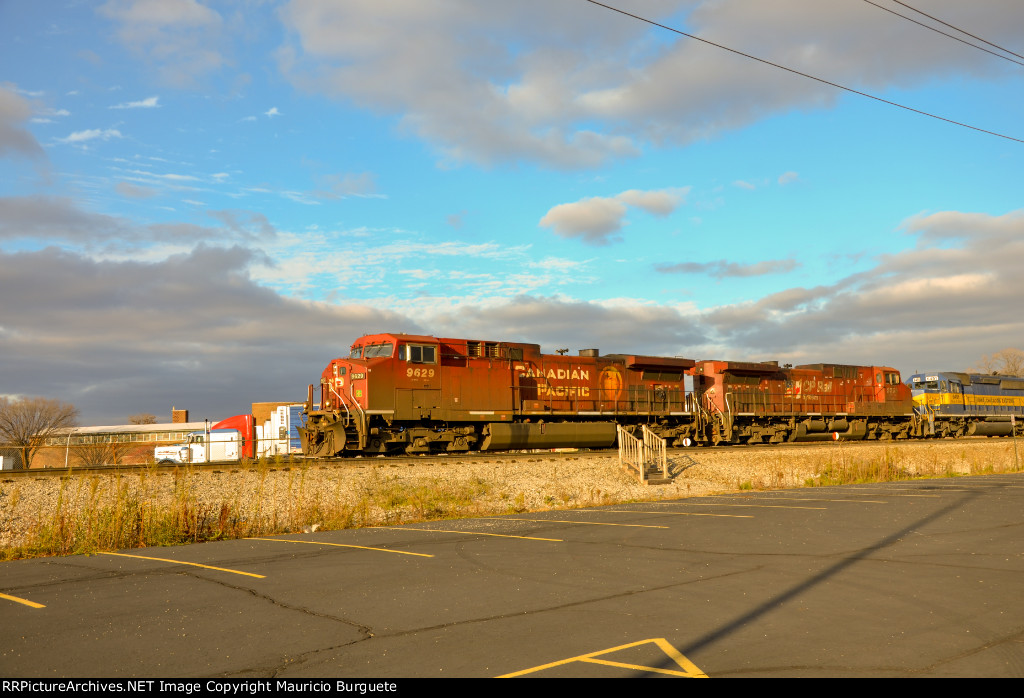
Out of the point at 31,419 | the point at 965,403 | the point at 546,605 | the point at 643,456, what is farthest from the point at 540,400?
the point at 31,419

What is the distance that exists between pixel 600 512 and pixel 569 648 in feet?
35.8

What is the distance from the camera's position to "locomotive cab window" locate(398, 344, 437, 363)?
25656 millimetres

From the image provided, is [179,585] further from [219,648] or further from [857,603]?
[857,603]

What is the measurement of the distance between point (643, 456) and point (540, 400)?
6272 mm

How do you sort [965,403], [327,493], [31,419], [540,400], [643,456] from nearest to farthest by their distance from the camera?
[327,493] → [643,456] → [540,400] → [965,403] → [31,419]

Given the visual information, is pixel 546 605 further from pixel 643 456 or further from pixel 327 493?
pixel 643 456

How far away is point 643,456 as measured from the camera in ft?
78.1

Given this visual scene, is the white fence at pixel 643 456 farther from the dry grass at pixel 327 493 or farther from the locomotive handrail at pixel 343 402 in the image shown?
the locomotive handrail at pixel 343 402

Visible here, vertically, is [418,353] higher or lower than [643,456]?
higher

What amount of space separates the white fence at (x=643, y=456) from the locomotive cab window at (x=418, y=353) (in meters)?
7.40

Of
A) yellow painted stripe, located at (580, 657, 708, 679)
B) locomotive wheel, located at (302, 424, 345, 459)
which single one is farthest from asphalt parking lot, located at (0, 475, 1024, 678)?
locomotive wheel, located at (302, 424, 345, 459)

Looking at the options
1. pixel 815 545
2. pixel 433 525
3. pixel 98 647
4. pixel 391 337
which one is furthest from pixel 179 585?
pixel 391 337

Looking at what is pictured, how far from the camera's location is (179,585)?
29.5 ft

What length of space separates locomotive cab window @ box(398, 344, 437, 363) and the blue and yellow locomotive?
3381 cm
